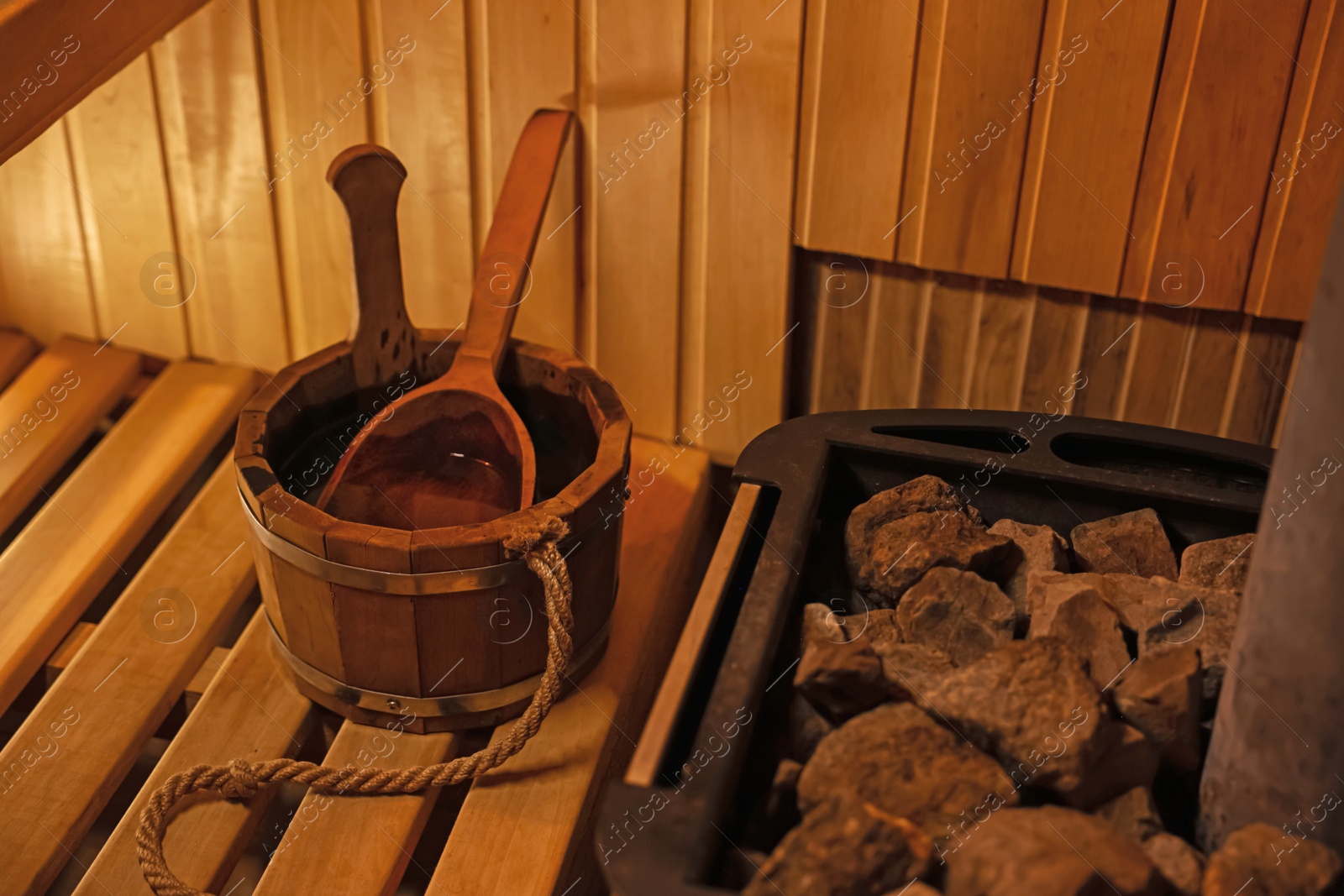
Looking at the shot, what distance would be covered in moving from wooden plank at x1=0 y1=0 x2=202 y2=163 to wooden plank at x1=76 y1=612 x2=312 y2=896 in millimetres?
682

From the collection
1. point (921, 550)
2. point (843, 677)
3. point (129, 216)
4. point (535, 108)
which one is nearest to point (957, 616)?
point (921, 550)

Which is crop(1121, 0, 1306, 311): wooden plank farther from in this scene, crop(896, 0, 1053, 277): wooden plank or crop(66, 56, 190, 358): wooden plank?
crop(66, 56, 190, 358): wooden plank

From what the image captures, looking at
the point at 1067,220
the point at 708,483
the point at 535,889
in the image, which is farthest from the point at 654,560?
the point at 1067,220

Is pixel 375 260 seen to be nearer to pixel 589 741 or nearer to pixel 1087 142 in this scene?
pixel 589 741

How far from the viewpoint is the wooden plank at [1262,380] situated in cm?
158

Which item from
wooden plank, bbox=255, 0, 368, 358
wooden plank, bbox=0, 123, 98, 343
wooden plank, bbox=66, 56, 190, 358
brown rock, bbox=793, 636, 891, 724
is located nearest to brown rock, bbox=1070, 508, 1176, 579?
brown rock, bbox=793, 636, 891, 724

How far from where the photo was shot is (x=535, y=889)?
1370 millimetres

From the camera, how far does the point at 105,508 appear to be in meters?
1.87

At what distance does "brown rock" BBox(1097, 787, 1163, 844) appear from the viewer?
100cm

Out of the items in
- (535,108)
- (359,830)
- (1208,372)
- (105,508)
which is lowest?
(359,830)

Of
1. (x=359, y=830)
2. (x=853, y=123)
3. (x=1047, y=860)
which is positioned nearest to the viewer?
(x=1047, y=860)

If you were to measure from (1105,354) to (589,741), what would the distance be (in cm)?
84

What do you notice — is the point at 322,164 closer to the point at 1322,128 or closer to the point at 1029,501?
the point at 1029,501

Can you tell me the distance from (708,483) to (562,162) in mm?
531
